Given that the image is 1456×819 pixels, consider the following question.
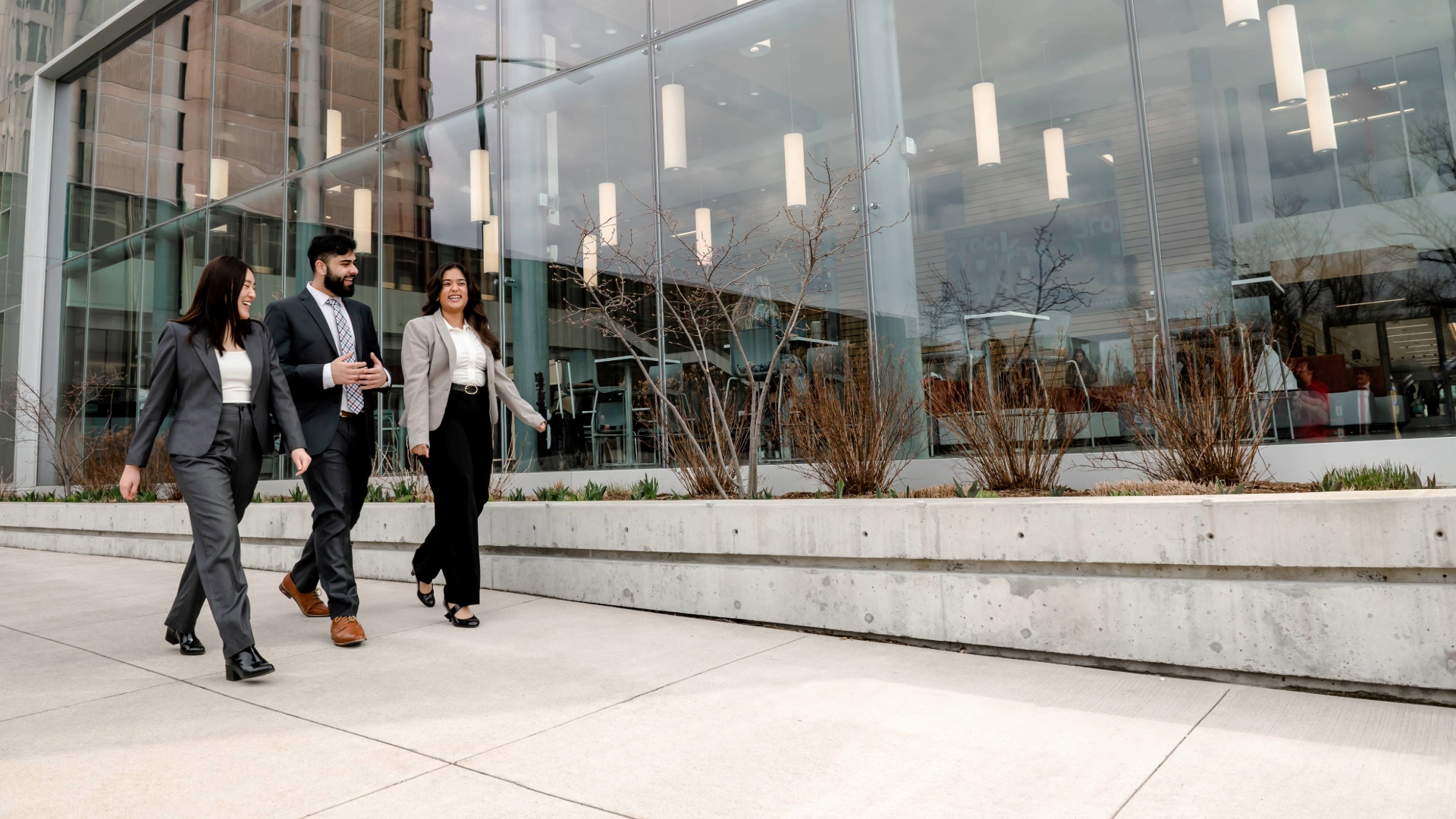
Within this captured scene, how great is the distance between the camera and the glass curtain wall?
217 inches

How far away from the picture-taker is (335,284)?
4.31m

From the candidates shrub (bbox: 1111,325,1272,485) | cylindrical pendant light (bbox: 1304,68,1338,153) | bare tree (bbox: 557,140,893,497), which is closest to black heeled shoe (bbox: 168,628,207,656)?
bare tree (bbox: 557,140,893,497)

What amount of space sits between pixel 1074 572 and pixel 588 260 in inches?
283

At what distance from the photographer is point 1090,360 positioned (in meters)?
6.38

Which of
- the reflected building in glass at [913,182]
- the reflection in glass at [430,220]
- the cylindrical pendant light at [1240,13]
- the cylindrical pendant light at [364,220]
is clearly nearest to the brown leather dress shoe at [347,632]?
the reflected building in glass at [913,182]

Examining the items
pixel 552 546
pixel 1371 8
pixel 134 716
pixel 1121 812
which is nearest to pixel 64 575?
pixel 552 546

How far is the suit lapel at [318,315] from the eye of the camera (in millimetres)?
4215

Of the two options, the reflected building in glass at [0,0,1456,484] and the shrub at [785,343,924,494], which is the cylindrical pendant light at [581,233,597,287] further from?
the shrub at [785,343,924,494]

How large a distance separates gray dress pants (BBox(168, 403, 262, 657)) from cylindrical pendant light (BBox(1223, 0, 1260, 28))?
688 cm

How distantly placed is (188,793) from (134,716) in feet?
3.07

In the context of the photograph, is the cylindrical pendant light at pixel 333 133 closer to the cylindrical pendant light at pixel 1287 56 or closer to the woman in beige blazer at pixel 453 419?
the woman in beige blazer at pixel 453 419

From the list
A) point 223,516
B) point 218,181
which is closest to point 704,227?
point 223,516

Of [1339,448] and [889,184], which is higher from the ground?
[889,184]

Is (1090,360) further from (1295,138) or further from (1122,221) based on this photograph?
(1295,138)
